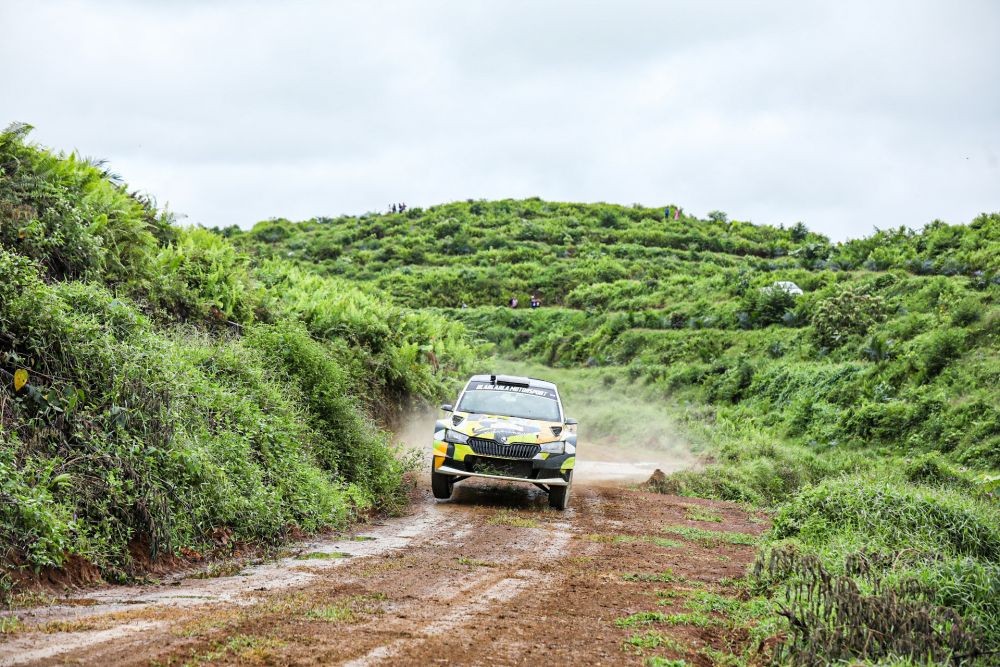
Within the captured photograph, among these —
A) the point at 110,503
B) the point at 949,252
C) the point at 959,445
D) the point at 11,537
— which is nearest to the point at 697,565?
the point at 110,503

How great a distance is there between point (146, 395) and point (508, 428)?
18.9 feet

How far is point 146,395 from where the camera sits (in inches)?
359

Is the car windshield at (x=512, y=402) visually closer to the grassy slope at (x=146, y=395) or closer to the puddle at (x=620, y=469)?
the grassy slope at (x=146, y=395)

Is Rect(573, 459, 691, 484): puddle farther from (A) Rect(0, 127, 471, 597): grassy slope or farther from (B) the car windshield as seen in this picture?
(A) Rect(0, 127, 471, 597): grassy slope

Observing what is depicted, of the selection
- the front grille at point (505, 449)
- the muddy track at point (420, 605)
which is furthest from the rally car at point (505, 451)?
the muddy track at point (420, 605)

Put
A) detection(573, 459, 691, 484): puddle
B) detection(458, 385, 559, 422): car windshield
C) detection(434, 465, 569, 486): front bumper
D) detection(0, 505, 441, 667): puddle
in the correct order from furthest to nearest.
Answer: detection(573, 459, 691, 484): puddle < detection(458, 385, 559, 422): car windshield < detection(434, 465, 569, 486): front bumper < detection(0, 505, 441, 667): puddle

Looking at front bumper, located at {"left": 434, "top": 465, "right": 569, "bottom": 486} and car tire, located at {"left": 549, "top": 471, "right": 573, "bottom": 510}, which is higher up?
front bumper, located at {"left": 434, "top": 465, "right": 569, "bottom": 486}

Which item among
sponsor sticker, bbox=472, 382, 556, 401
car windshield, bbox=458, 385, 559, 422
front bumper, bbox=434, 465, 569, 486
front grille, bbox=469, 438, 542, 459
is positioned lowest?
front bumper, bbox=434, 465, 569, 486

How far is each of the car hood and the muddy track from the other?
1.70 metres

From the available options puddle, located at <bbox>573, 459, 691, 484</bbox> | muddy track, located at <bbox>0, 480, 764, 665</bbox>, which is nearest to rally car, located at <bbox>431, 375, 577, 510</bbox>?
muddy track, located at <bbox>0, 480, 764, 665</bbox>

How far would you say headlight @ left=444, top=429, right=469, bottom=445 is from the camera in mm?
13492

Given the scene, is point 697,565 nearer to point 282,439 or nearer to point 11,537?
point 282,439

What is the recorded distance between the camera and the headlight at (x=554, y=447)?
1344 cm

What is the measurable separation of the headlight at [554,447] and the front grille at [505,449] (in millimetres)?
97
